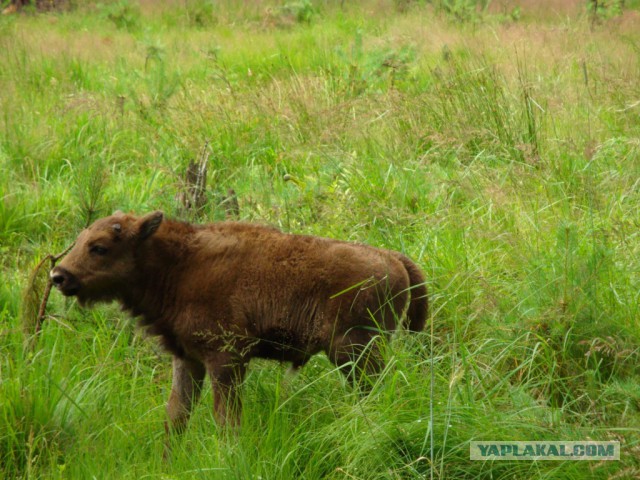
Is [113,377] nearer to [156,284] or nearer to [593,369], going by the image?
[156,284]

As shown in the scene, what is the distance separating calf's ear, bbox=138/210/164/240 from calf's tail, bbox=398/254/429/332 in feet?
4.13

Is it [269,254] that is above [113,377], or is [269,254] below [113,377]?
above

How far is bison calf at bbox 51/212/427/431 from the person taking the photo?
456 cm

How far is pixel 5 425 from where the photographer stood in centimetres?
430

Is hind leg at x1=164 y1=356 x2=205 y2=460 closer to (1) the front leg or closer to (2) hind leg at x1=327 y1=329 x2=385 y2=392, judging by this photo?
(1) the front leg

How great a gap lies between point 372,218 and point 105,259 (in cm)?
213

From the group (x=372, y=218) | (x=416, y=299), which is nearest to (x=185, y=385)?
(x=416, y=299)

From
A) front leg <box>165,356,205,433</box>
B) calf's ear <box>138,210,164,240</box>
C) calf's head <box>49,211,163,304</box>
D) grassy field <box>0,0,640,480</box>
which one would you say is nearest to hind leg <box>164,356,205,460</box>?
front leg <box>165,356,205,433</box>

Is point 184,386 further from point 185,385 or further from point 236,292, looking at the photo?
point 236,292

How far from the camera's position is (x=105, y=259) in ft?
15.9

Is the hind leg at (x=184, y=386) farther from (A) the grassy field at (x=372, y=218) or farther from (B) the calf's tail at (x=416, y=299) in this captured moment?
(B) the calf's tail at (x=416, y=299)

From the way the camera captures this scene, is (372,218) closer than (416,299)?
No

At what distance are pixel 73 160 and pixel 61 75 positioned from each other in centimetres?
315

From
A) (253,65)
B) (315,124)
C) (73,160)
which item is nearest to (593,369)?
(315,124)
